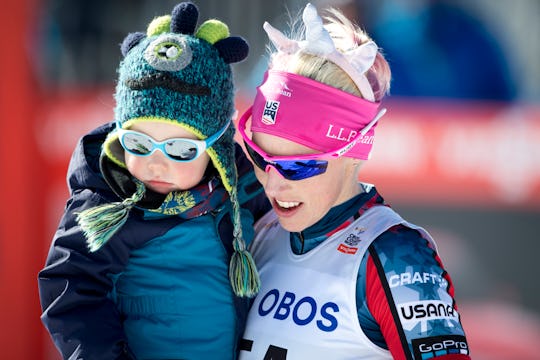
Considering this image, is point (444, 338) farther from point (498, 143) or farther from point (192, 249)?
point (498, 143)

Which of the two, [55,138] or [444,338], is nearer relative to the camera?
[444,338]

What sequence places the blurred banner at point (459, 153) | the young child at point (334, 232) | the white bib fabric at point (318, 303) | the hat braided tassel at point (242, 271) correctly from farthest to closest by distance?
the blurred banner at point (459, 153) → the hat braided tassel at point (242, 271) → the white bib fabric at point (318, 303) → the young child at point (334, 232)

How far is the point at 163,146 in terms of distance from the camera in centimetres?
267

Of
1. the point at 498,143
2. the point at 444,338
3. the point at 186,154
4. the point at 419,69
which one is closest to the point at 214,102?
the point at 186,154

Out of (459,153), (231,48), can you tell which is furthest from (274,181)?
(459,153)

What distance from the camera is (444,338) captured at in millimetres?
2416

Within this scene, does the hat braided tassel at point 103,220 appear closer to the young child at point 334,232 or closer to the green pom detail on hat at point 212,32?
the young child at point 334,232

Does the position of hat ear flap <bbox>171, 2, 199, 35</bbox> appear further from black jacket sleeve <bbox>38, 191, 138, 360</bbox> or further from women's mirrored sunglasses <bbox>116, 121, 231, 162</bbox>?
black jacket sleeve <bbox>38, 191, 138, 360</bbox>

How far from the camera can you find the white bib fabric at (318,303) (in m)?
2.57

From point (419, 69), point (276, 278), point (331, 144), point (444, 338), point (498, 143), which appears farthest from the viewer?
point (419, 69)

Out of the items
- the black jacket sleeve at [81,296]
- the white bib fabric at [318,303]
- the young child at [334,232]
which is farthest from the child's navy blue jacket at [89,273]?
the young child at [334,232]

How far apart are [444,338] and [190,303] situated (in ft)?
2.70

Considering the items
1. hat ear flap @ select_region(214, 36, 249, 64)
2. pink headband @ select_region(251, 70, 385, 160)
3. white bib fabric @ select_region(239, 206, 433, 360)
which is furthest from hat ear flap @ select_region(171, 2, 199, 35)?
white bib fabric @ select_region(239, 206, 433, 360)

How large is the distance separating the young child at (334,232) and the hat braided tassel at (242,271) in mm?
87
